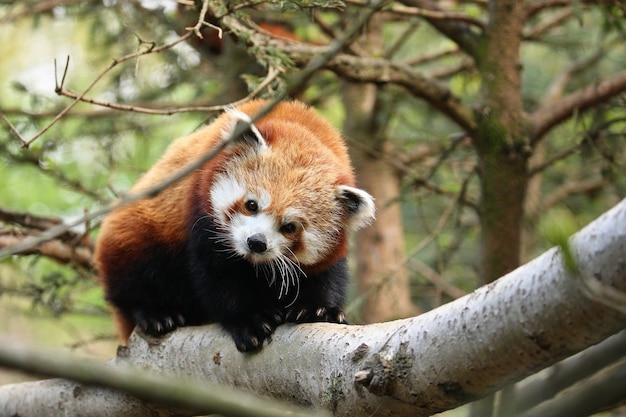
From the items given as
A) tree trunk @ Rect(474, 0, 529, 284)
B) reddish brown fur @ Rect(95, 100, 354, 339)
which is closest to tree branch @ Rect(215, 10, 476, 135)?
tree trunk @ Rect(474, 0, 529, 284)

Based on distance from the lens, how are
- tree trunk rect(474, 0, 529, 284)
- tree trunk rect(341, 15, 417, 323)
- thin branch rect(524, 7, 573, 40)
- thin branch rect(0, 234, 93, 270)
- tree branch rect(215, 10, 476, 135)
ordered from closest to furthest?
tree branch rect(215, 10, 476, 135) < tree trunk rect(474, 0, 529, 284) < thin branch rect(0, 234, 93, 270) < thin branch rect(524, 7, 573, 40) < tree trunk rect(341, 15, 417, 323)

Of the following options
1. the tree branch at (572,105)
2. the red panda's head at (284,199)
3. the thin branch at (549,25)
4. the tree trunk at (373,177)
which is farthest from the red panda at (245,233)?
the thin branch at (549,25)

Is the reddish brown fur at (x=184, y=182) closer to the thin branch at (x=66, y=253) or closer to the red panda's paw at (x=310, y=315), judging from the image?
the red panda's paw at (x=310, y=315)

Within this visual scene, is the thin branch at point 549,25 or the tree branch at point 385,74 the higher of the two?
the thin branch at point 549,25

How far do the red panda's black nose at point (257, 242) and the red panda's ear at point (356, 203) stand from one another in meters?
0.59

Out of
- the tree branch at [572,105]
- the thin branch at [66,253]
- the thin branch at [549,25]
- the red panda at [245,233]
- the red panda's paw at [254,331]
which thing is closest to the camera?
the red panda's paw at [254,331]

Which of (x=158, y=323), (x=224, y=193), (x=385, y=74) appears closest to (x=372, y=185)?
(x=385, y=74)

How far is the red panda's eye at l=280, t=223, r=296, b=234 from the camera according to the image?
3955 millimetres

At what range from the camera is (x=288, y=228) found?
13.1ft

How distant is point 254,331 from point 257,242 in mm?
480

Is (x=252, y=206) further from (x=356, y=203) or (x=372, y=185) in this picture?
(x=372, y=185)

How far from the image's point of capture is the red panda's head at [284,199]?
387 cm

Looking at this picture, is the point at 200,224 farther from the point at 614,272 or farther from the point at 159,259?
the point at 614,272

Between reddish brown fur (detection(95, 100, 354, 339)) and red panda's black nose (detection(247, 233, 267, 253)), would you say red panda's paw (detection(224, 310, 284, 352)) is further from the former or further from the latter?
reddish brown fur (detection(95, 100, 354, 339))
